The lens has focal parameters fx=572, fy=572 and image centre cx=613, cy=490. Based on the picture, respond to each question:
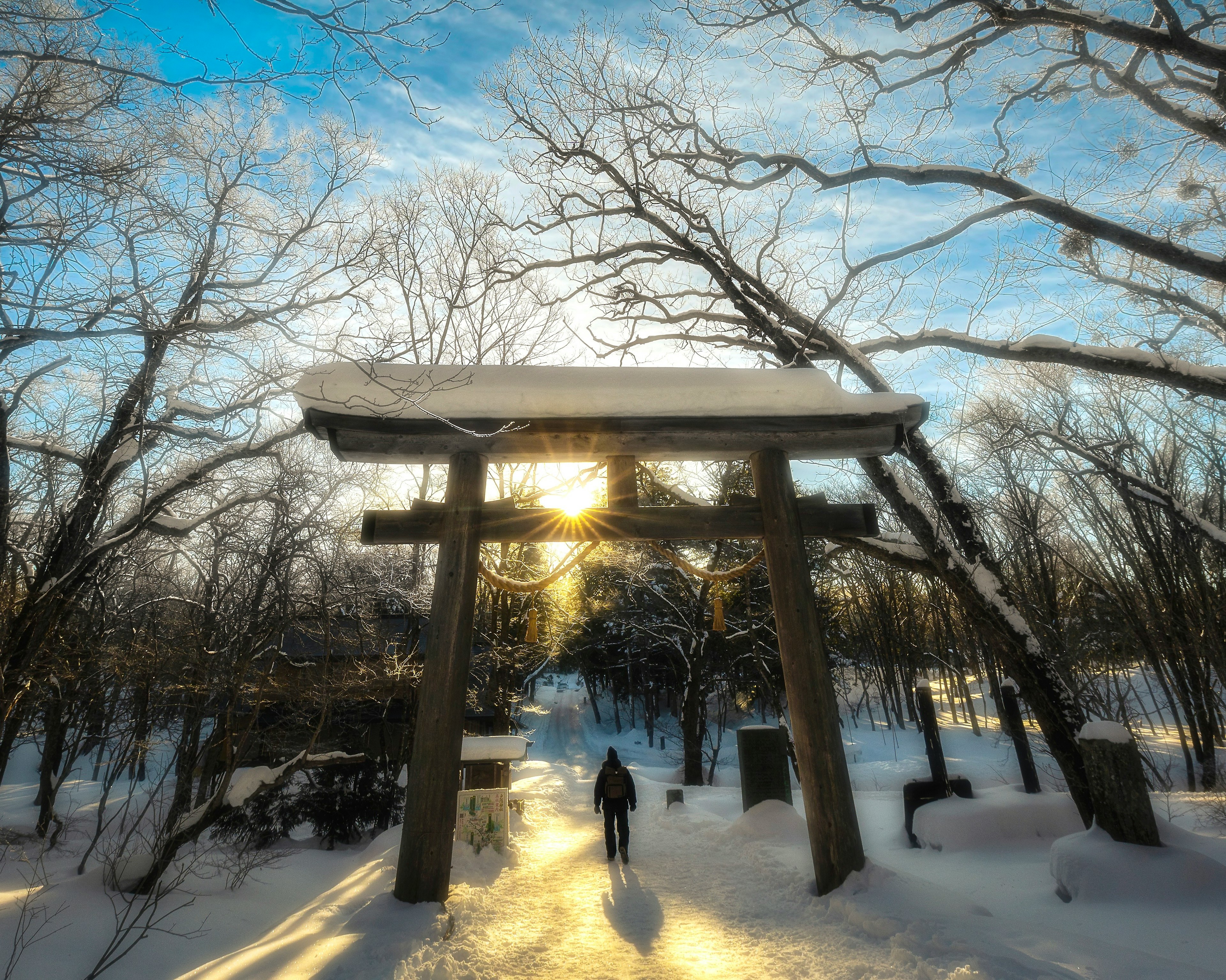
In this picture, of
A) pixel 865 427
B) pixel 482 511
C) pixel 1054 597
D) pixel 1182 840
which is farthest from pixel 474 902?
pixel 1054 597

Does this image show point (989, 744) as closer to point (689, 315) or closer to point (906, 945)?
point (689, 315)

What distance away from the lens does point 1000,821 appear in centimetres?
638

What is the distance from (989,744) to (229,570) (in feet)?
73.0

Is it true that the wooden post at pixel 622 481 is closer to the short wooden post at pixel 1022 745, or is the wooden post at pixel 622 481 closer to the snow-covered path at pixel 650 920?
the snow-covered path at pixel 650 920

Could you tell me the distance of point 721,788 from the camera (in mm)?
12250

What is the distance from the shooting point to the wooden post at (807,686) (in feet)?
13.5

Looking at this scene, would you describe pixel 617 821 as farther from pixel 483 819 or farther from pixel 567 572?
pixel 567 572

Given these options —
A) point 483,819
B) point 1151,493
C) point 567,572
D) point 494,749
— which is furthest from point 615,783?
point 1151,493

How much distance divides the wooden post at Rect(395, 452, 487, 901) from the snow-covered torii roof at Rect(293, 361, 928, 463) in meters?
0.44

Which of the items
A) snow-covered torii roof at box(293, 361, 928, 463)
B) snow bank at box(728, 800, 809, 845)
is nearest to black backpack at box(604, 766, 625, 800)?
snow bank at box(728, 800, 809, 845)

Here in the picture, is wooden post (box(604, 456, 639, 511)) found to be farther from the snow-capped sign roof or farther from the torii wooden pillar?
the snow-capped sign roof

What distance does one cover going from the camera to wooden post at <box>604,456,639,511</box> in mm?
4953

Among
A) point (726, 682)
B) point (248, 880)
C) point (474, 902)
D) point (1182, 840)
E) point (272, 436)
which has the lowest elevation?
point (248, 880)

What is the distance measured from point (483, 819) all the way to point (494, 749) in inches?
81.0
